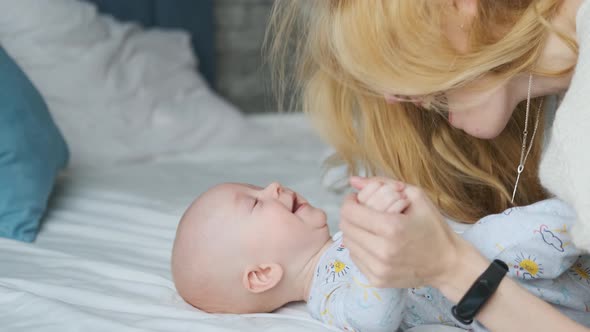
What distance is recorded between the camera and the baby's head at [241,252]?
115cm

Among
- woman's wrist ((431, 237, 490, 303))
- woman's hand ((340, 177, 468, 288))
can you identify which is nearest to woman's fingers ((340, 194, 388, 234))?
woman's hand ((340, 177, 468, 288))

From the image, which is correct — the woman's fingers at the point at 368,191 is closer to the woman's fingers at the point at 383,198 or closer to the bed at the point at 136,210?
the woman's fingers at the point at 383,198

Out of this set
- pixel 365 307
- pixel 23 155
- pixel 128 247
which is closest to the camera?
pixel 365 307

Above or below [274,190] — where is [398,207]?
above

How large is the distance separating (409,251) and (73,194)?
A: 44.3 inches

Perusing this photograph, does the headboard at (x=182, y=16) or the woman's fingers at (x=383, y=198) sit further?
the headboard at (x=182, y=16)

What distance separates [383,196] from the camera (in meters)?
0.89

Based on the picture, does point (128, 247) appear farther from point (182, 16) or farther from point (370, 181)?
point (182, 16)

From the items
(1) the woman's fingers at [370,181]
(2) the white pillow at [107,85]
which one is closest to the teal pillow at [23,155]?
(2) the white pillow at [107,85]

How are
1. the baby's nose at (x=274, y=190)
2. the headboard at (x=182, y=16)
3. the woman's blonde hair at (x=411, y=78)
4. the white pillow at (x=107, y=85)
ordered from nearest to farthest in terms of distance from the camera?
1. the woman's blonde hair at (x=411, y=78)
2. the baby's nose at (x=274, y=190)
3. the white pillow at (x=107, y=85)
4. the headboard at (x=182, y=16)

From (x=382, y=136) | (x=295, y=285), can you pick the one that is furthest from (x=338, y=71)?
(x=295, y=285)

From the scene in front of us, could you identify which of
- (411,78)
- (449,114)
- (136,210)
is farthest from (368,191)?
(136,210)

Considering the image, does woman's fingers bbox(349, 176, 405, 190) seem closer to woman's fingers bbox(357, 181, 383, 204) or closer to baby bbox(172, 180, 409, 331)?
woman's fingers bbox(357, 181, 383, 204)

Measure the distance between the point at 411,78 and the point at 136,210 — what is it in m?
0.80
